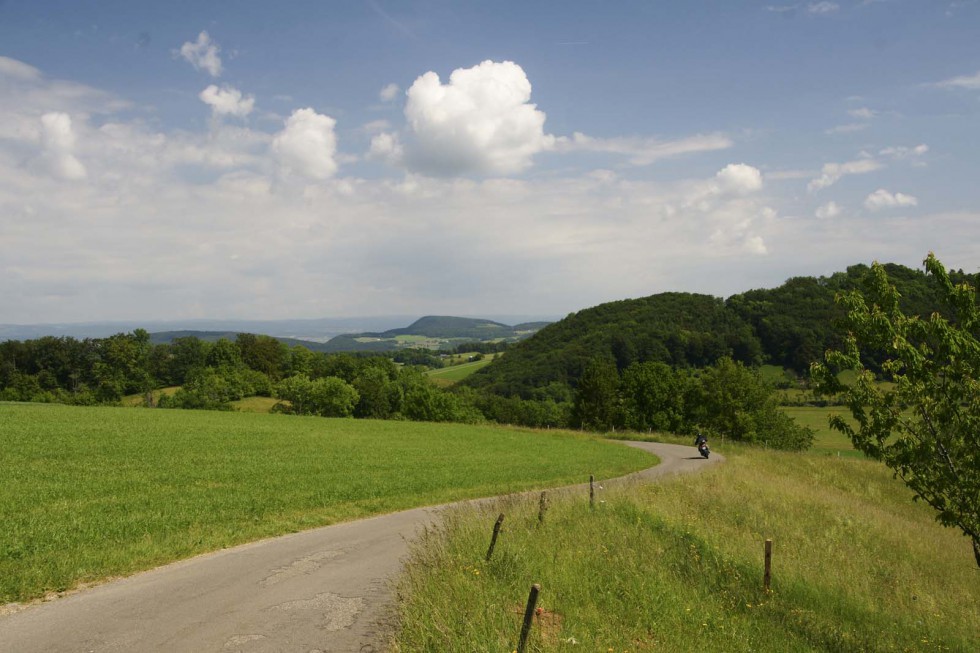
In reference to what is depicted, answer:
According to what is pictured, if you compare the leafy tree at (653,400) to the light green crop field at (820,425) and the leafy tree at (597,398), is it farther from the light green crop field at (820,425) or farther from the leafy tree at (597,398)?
the light green crop field at (820,425)

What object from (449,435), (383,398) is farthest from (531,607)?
(383,398)

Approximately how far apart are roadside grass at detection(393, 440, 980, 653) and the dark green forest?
17.2 ft

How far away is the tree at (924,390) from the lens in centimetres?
958

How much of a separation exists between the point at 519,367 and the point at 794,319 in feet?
219

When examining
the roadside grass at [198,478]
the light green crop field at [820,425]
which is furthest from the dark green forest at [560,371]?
the roadside grass at [198,478]

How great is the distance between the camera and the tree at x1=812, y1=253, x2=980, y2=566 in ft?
31.4

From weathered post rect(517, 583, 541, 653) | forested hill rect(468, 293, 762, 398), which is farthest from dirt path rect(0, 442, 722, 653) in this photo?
forested hill rect(468, 293, 762, 398)

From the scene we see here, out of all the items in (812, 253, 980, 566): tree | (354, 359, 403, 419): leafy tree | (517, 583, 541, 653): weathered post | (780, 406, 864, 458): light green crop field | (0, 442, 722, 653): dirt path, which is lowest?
(780, 406, 864, 458): light green crop field

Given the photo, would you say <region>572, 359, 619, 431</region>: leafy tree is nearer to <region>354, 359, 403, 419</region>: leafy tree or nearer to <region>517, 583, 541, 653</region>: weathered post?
<region>354, 359, 403, 419</region>: leafy tree

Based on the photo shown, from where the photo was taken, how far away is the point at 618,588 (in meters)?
9.73

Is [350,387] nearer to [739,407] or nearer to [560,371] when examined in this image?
[739,407]

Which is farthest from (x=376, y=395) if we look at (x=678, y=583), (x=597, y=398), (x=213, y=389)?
(x=678, y=583)

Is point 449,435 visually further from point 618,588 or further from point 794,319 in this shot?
point 794,319

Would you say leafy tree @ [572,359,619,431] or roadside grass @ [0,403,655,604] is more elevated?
roadside grass @ [0,403,655,604]
